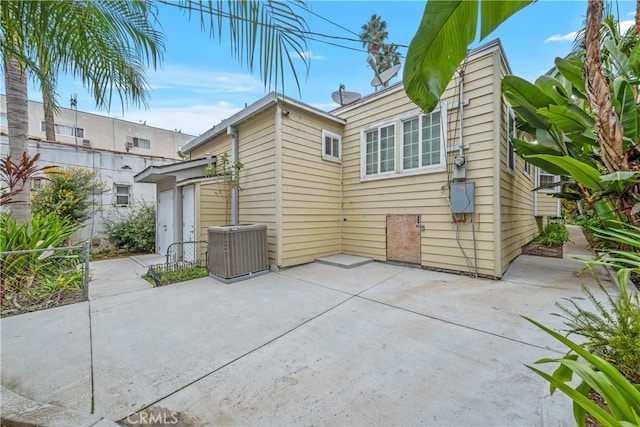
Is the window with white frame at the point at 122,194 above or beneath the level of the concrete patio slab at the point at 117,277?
above

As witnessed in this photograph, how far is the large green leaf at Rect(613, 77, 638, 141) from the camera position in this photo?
285cm

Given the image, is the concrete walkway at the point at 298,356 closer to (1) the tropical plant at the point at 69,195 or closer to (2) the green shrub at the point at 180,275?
(2) the green shrub at the point at 180,275

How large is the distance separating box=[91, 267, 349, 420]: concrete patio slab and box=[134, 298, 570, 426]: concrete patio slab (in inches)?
9.2

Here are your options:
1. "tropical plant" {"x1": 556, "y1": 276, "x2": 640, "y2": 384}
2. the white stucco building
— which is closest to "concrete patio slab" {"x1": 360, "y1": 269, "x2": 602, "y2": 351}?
"tropical plant" {"x1": 556, "y1": 276, "x2": 640, "y2": 384}

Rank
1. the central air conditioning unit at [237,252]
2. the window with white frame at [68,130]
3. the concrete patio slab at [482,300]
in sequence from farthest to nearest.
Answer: the window with white frame at [68,130] < the central air conditioning unit at [237,252] < the concrete patio slab at [482,300]

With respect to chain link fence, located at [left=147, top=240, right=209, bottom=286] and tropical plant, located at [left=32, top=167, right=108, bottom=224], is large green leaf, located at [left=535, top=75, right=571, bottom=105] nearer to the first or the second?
chain link fence, located at [left=147, top=240, right=209, bottom=286]

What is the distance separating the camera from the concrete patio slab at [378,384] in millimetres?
1629

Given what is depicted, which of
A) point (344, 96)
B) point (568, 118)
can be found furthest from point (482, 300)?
point (344, 96)

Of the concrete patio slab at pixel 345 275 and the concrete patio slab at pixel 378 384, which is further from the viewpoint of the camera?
the concrete patio slab at pixel 345 275

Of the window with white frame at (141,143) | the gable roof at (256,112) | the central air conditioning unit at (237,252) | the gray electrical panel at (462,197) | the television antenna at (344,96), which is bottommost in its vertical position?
the central air conditioning unit at (237,252)

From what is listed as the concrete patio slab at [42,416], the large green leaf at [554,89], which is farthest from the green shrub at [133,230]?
the large green leaf at [554,89]

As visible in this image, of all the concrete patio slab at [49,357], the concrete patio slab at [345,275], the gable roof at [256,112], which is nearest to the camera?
the concrete patio slab at [49,357]

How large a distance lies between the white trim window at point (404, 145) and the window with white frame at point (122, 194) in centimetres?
939

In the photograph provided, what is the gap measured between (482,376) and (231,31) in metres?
2.84
